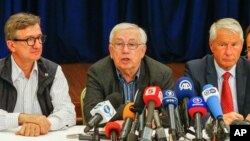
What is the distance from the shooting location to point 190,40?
638 centimetres

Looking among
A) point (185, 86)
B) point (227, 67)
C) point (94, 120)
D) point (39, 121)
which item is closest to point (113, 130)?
point (94, 120)

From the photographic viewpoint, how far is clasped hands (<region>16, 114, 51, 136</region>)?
2.97 m

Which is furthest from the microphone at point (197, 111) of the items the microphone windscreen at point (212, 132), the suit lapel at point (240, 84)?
the suit lapel at point (240, 84)

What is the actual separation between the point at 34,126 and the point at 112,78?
86cm

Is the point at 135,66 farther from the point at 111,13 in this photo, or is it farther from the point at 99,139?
the point at 111,13

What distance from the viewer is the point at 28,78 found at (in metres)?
3.61

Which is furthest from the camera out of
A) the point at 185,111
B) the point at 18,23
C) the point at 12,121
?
the point at 18,23

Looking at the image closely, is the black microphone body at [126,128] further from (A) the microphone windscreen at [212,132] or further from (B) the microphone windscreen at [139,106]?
(A) the microphone windscreen at [212,132]

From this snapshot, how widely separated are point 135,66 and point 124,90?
198 mm

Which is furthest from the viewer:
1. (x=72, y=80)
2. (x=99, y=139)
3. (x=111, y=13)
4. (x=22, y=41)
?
(x=111, y=13)

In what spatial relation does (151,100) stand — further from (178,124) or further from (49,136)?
(49,136)

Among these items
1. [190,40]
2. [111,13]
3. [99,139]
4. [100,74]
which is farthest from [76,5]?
[99,139]

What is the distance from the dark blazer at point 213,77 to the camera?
11.9 ft

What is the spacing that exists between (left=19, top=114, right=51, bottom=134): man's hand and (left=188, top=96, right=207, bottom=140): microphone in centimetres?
100
